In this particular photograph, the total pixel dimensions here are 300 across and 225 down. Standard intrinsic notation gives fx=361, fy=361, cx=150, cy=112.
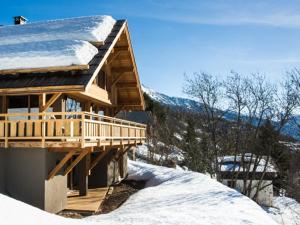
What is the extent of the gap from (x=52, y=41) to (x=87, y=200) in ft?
25.4

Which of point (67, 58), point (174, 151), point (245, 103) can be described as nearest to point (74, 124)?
point (67, 58)

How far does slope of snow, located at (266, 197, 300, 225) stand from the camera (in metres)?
33.4

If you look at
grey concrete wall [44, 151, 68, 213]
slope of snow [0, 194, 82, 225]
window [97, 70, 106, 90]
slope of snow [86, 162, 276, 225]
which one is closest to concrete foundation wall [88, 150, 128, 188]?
slope of snow [86, 162, 276, 225]

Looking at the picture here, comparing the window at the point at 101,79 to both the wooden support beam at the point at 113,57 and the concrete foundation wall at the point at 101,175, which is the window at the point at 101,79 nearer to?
the wooden support beam at the point at 113,57

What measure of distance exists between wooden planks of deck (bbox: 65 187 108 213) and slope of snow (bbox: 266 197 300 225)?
18950 millimetres

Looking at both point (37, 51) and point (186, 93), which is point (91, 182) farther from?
point (186, 93)

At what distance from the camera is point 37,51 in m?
16.1

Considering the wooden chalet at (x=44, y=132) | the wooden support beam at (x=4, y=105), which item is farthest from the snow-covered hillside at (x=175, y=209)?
the wooden support beam at (x=4, y=105)

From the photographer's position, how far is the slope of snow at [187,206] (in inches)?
485

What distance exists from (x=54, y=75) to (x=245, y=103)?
74.7ft

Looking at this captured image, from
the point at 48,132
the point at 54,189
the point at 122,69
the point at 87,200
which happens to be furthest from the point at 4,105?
the point at 122,69

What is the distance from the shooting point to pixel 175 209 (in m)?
13.9

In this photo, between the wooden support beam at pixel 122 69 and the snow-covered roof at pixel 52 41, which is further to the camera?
the wooden support beam at pixel 122 69

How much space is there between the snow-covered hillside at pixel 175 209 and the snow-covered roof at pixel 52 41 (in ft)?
20.8
